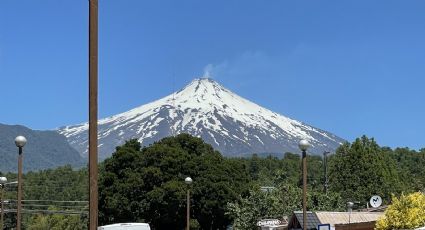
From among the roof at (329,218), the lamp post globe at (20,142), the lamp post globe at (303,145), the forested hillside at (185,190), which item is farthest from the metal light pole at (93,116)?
the forested hillside at (185,190)

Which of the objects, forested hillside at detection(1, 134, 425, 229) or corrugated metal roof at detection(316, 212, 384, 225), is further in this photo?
forested hillside at detection(1, 134, 425, 229)

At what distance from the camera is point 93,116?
42.6ft

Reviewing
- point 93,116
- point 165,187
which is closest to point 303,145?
point 93,116

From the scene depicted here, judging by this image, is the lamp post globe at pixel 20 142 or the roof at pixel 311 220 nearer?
the lamp post globe at pixel 20 142

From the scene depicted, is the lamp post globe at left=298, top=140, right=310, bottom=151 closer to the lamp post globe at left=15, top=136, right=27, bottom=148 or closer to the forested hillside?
the lamp post globe at left=15, top=136, right=27, bottom=148

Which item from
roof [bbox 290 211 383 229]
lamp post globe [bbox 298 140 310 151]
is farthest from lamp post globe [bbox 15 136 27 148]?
roof [bbox 290 211 383 229]

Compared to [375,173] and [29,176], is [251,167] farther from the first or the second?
[375,173]

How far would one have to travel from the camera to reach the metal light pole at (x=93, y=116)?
12867 mm

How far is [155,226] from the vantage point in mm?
63812

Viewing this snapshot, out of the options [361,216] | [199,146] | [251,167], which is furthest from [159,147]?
[251,167]

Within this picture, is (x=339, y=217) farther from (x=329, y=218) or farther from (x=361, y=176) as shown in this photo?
(x=361, y=176)

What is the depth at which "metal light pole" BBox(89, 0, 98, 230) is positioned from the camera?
1287 cm

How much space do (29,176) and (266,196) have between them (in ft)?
356

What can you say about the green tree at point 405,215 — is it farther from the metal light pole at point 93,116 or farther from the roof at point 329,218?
the metal light pole at point 93,116
